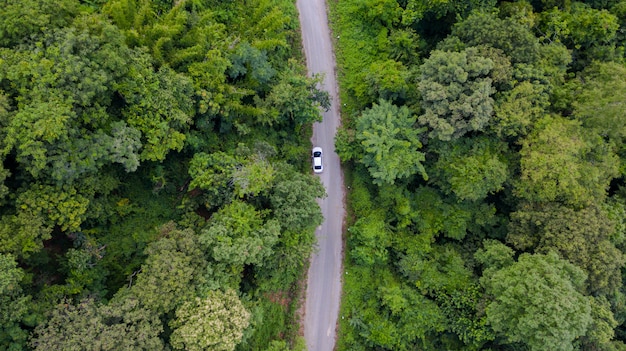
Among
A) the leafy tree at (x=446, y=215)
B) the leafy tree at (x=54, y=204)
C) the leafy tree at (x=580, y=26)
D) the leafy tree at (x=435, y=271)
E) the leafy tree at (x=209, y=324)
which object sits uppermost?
the leafy tree at (x=580, y=26)

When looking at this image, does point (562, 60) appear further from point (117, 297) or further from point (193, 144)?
point (117, 297)

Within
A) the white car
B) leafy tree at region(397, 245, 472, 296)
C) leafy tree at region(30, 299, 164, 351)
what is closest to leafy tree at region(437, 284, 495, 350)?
leafy tree at region(397, 245, 472, 296)

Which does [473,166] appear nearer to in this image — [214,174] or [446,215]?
[446,215]

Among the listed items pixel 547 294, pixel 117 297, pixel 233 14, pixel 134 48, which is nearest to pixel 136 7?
pixel 134 48

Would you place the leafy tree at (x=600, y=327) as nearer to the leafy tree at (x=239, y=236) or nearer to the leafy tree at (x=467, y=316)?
the leafy tree at (x=467, y=316)

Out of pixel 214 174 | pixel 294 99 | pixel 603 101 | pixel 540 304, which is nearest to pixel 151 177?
pixel 214 174

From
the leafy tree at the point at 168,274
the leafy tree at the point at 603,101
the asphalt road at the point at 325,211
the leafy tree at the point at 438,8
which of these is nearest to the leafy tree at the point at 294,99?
the asphalt road at the point at 325,211

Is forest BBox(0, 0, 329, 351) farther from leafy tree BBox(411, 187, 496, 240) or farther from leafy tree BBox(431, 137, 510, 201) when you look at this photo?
leafy tree BBox(431, 137, 510, 201)

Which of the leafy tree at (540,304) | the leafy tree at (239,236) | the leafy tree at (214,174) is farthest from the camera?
the leafy tree at (214,174)
